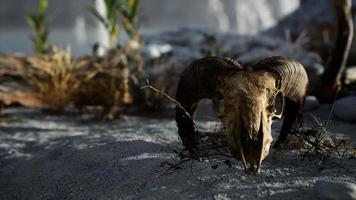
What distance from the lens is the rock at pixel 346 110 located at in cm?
420

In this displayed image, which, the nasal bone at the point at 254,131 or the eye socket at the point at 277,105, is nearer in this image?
the nasal bone at the point at 254,131

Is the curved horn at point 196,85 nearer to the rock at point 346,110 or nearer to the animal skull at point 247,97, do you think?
the animal skull at point 247,97

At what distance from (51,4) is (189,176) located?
1567cm

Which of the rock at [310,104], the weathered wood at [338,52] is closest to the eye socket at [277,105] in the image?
the weathered wood at [338,52]

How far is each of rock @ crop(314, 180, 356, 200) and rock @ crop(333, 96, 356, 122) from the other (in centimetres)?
219

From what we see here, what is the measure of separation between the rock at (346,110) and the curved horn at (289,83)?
4.12 ft

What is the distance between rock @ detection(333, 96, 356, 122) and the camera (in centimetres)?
420

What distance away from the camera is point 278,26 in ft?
38.7

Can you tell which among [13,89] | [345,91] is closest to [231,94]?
[345,91]

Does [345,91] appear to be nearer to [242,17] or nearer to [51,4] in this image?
[242,17]

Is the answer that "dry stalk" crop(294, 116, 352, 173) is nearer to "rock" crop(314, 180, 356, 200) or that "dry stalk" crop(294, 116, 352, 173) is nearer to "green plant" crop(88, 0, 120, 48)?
"rock" crop(314, 180, 356, 200)

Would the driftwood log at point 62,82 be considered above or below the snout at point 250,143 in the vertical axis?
above

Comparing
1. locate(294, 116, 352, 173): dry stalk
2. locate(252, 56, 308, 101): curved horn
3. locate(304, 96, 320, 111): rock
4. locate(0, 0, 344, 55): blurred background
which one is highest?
locate(0, 0, 344, 55): blurred background

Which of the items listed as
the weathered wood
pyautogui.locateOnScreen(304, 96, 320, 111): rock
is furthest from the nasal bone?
pyautogui.locateOnScreen(304, 96, 320, 111): rock
